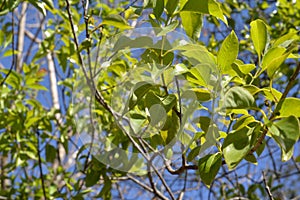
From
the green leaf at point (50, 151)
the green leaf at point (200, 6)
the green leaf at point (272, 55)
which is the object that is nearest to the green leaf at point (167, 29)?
the green leaf at point (200, 6)

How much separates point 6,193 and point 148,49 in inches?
44.6

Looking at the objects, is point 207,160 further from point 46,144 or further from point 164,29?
point 46,144

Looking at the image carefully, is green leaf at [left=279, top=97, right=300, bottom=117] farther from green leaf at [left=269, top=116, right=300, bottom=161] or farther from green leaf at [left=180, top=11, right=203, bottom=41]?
green leaf at [left=180, top=11, right=203, bottom=41]

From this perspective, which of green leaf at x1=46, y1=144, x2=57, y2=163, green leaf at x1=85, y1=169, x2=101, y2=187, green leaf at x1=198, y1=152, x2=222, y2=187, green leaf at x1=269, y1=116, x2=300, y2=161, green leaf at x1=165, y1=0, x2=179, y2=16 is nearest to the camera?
green leaf at x1=269, y1=116, x2=300, y2=161

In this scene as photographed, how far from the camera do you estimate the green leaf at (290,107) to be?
0.54m

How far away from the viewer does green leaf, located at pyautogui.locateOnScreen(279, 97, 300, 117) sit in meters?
0.54

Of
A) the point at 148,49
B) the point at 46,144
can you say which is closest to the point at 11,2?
the point at 148,49

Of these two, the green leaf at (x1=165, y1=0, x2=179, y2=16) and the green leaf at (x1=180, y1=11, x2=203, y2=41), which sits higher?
the green leaf at (x1=165, y1=0, x2=179, y2=16)

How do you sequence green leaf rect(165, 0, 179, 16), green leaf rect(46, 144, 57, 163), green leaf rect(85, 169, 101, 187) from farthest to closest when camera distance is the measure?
green leaf rect(46, 144, 57, 163) → green leaf rect(85, 169, 101, 187) → green leaf rect(165, 0, 179, 16)

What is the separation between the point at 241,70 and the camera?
0.67 meters

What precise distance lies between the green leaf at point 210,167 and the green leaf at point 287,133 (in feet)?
0.41

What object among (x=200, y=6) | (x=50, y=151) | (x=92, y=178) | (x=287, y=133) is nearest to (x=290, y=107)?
(x=287, y=133)

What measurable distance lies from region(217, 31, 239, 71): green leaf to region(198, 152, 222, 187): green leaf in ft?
0.40

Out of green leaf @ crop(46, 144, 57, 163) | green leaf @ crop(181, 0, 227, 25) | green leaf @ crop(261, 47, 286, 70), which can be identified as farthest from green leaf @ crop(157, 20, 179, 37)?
green leaf @ crop(46, 144, 57, 163)
